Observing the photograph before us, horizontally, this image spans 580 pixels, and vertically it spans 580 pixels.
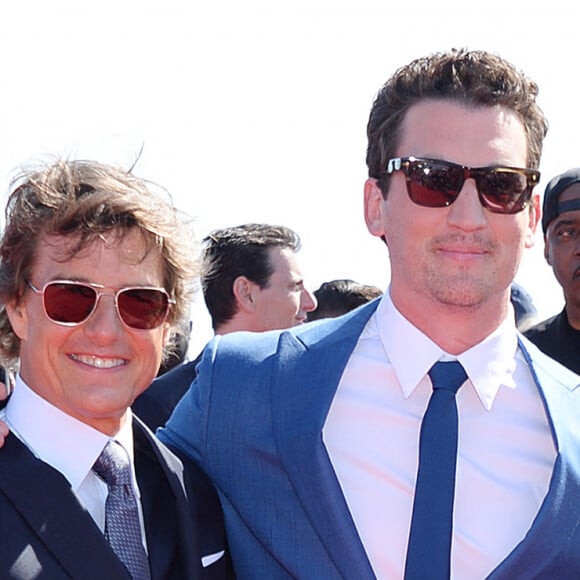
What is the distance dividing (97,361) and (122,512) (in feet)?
1.28

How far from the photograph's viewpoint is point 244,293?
6.46 meters

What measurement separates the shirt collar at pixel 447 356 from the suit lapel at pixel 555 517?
161 mm

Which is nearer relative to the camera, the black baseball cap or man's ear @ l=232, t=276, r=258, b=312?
the black baseball cap

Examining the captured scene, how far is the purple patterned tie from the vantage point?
8.67 feet

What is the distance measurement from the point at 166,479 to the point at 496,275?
1076 mm

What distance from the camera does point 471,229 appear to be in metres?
3.10

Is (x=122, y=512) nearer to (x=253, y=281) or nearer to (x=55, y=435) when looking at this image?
(x=55, y=435)

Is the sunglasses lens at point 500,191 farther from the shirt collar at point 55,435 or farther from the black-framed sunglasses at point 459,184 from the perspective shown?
the shirt collar at point 55,435

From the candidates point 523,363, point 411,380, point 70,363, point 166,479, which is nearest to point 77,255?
point 70,363

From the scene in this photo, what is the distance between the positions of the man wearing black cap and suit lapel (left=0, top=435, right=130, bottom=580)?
8.11ft

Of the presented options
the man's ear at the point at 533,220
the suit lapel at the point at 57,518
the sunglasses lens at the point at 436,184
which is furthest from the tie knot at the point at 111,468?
the man's ear at the point at 533,220

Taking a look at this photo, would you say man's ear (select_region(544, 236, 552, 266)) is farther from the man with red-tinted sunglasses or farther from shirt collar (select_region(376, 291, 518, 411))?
the man with red-tinted sunglasses

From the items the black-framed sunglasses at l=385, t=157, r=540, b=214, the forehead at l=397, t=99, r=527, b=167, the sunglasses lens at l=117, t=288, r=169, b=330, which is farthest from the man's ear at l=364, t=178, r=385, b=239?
the sunglasses lens at l=117, t=288, r=169, b=330

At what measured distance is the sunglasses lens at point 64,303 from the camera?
2748 mm
